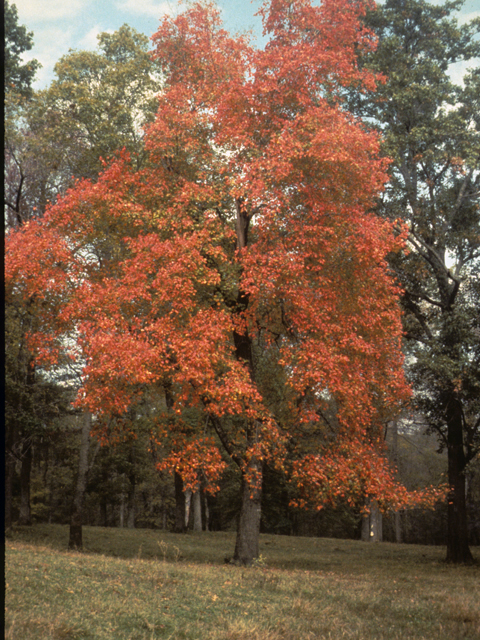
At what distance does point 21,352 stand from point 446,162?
1770 cm

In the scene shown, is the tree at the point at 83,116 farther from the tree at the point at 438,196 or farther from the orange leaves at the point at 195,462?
the orange leaves at the point at 195,462

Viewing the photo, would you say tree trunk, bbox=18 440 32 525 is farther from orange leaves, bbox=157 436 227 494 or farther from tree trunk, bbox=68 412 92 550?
orange leaves, bbox=157 436 227 494

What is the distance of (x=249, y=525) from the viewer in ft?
55.2

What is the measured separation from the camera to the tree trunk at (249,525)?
1639 centimetres

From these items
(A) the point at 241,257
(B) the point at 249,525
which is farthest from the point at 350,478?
(A) the point at 241,257

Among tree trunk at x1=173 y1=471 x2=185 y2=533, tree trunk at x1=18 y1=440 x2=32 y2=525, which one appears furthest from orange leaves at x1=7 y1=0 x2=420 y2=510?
tree trunk at x1=18 y1=440 x2=32 y2=525

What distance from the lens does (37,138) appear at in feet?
67.5

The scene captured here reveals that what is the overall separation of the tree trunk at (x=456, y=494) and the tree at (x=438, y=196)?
4cm

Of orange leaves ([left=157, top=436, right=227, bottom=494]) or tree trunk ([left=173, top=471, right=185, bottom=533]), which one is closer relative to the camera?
orange leaves ([left=157, top=436, right=227, bottom=494])

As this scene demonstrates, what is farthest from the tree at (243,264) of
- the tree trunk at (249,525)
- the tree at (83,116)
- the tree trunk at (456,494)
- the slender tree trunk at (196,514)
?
the slender tree trunk at (196,514)

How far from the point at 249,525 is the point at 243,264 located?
8080mm

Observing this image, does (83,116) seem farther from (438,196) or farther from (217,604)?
(217,604)

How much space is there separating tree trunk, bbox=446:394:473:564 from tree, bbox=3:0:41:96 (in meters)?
21.4

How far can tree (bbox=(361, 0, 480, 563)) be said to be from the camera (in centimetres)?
1889
